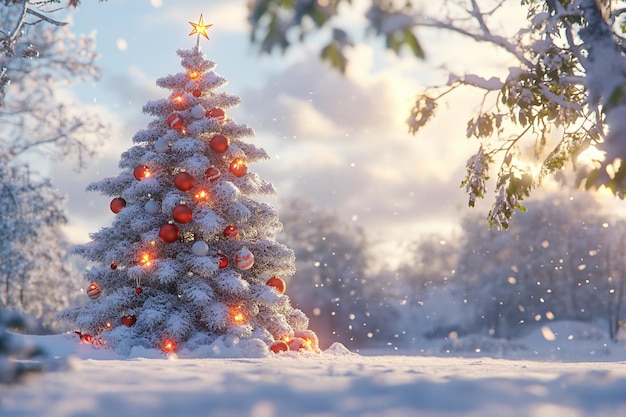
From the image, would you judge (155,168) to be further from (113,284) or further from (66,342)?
(66,342)

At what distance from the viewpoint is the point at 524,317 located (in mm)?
44688

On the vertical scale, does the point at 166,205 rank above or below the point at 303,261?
below

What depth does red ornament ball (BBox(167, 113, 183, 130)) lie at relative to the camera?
11.0 m

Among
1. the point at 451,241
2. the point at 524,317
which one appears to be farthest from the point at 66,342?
the point at 451,241

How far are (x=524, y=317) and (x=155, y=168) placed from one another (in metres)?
38.9

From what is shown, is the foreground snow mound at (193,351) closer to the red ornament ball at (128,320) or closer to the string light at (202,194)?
the red ornament ball at (128,320)

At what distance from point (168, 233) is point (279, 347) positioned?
259 cm

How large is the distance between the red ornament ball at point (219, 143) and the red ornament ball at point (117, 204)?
1.90 meters

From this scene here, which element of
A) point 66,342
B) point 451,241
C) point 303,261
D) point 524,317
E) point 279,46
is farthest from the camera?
point 451,241

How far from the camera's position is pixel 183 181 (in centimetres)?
1054

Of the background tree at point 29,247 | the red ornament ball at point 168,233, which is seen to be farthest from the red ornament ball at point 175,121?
the background tree at point 29,247

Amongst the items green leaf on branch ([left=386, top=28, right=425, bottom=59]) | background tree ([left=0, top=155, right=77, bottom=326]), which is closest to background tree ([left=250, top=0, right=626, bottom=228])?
green leaf on branch ([left=386, top=28, right=425, bottom=59])

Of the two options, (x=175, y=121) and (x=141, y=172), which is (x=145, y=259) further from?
(x=175, y=121)

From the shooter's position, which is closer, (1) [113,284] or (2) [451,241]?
(1) [113,284]
